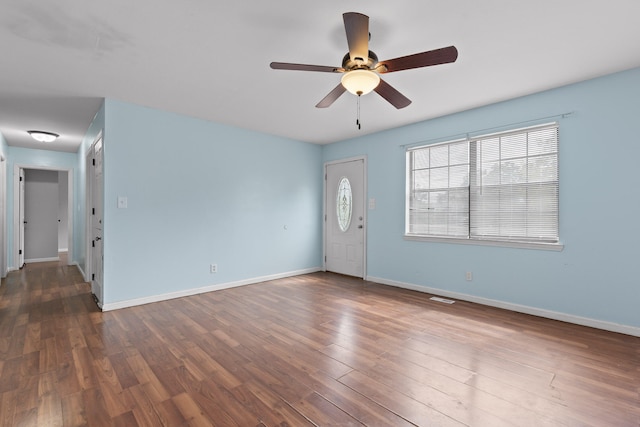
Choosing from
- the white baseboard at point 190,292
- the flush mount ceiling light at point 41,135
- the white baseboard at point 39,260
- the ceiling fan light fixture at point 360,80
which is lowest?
the white baseboard at point 39,260

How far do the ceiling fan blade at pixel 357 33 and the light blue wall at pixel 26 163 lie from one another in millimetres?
7367

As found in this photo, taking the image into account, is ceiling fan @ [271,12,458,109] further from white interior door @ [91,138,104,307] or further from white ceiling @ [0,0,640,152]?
white interior door @ [91,138,104,307]

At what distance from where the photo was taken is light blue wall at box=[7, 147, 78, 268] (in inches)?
→ 239

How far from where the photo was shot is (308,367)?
2344mm

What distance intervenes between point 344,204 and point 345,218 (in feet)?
0.89

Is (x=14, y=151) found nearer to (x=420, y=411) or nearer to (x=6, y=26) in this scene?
(x=6, y=26)

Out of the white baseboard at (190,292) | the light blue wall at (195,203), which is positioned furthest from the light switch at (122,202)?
the white baseboard at (190,292)

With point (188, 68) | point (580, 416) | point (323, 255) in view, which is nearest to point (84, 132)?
point (188, 68)

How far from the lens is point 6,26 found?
219cm

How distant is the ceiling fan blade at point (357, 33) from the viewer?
182 cm

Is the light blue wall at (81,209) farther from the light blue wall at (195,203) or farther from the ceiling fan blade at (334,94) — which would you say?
the ceiling fan blade at (334,94)

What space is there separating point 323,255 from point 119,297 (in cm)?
354

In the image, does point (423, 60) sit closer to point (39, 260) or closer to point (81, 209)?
point (81, 209)

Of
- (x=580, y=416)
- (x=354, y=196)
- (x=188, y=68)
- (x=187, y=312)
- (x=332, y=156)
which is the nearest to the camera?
(x=580, y=416)
